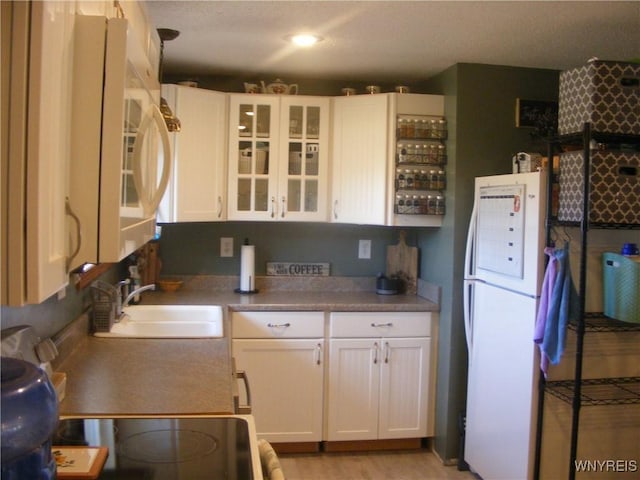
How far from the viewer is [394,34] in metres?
2.78

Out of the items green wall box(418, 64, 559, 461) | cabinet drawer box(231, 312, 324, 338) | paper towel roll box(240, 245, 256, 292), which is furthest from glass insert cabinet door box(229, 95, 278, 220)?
green wall box(418, 64, 559, 461)

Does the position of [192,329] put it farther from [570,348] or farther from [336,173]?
[570,348]

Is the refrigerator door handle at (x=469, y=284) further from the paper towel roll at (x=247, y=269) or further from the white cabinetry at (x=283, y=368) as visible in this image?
the paper towel roll at (x=247, y=269)

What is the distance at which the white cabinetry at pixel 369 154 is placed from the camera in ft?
11.2

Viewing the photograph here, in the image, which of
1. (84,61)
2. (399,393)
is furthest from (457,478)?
(84,61)

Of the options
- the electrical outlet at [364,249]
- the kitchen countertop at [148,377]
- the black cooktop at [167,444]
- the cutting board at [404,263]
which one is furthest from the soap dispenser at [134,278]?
the black cooktop at [167,444]

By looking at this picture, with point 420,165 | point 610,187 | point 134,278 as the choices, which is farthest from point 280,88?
point 610,187

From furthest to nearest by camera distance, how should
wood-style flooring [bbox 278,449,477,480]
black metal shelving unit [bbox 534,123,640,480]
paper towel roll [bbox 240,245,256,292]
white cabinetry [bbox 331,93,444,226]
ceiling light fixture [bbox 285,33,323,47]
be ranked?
paper towel roll [bbox 240,245,256,292] < white cabinetry [bbox 331,93,444,226] < wood-style flooring [bbox 278,449,477,480] < ceiling light fixture [bbox 285,33,323,47] < black metal shelving unit [bbox 534,123,640,480]

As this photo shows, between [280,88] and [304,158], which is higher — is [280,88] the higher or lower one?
the higher one

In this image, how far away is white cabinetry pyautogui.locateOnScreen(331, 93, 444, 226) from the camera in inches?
134

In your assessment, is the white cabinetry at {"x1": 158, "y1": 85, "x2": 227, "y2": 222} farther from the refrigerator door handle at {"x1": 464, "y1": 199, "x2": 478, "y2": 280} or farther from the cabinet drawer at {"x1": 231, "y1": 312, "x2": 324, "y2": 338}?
the refrigerator door handle at {"x1": 464, "y1": 199, "x2": 478, "y2": 280}

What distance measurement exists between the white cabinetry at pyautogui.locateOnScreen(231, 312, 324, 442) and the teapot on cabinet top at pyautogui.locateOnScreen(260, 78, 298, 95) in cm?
132

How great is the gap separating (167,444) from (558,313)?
5.56 ft

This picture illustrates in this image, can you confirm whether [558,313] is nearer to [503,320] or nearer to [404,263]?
[503,320]
